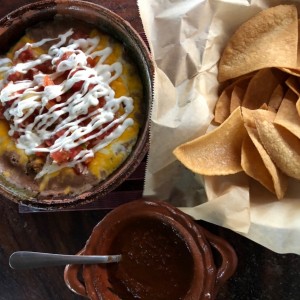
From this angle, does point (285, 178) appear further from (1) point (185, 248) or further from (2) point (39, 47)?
(2) point (39, 47)

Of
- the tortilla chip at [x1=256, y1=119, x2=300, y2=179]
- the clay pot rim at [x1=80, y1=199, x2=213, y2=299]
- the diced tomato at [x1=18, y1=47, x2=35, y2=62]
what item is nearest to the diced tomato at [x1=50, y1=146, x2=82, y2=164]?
the clay pot rim at [x1=80, y1=199, x2=213, y2=299]

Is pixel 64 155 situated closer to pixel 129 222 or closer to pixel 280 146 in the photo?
pixel 129 222

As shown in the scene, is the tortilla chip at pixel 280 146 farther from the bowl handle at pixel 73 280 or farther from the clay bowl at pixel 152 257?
the bowl handle at pixel 73 280

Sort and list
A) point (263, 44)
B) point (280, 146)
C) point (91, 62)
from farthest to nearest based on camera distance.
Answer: point (91, 62)
point (263, 44)
point (280, 146)

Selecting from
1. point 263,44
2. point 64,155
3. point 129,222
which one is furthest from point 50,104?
point 263,44

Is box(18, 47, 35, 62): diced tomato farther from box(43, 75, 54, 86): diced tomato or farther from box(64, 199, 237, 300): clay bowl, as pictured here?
box(64, 199, 237, 300): clay bowl

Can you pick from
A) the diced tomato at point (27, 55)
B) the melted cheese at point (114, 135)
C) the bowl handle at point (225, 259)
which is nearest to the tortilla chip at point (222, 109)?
the melted cheese at point (114, 135)
